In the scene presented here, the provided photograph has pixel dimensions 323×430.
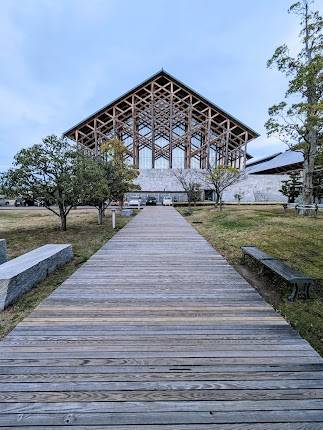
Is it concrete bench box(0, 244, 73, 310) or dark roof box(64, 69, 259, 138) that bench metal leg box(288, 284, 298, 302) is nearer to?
concrete bench box(0, 244, 73, 310)

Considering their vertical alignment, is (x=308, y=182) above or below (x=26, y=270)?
above

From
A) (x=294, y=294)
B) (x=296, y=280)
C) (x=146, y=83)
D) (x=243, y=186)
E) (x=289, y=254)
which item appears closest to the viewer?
(x=296, y=280)

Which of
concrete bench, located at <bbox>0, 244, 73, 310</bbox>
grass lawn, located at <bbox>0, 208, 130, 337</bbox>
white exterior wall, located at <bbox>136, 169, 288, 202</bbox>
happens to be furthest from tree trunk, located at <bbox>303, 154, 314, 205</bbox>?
white exterior wall, located at <bbox>136, 169, 288, 202</bbox>

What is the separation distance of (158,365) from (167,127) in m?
44.9

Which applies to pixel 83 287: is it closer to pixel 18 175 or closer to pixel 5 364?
pixel 5 364

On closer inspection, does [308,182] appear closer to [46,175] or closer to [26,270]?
[46,175]

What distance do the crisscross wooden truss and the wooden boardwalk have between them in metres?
39.8

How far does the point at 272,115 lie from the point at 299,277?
16365mm

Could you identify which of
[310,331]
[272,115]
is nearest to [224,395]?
[310,331]

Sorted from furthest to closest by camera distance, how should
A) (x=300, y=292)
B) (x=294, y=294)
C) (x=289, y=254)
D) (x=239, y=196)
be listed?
(x=239, y=196) < (x=289, y=254) < (x=300, y=292) < (x=294, y=294)

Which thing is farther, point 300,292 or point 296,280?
point 300,292

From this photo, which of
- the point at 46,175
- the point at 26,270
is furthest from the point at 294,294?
the point at 46,175

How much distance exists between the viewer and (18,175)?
11.3 m

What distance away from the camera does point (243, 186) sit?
39.8 m
